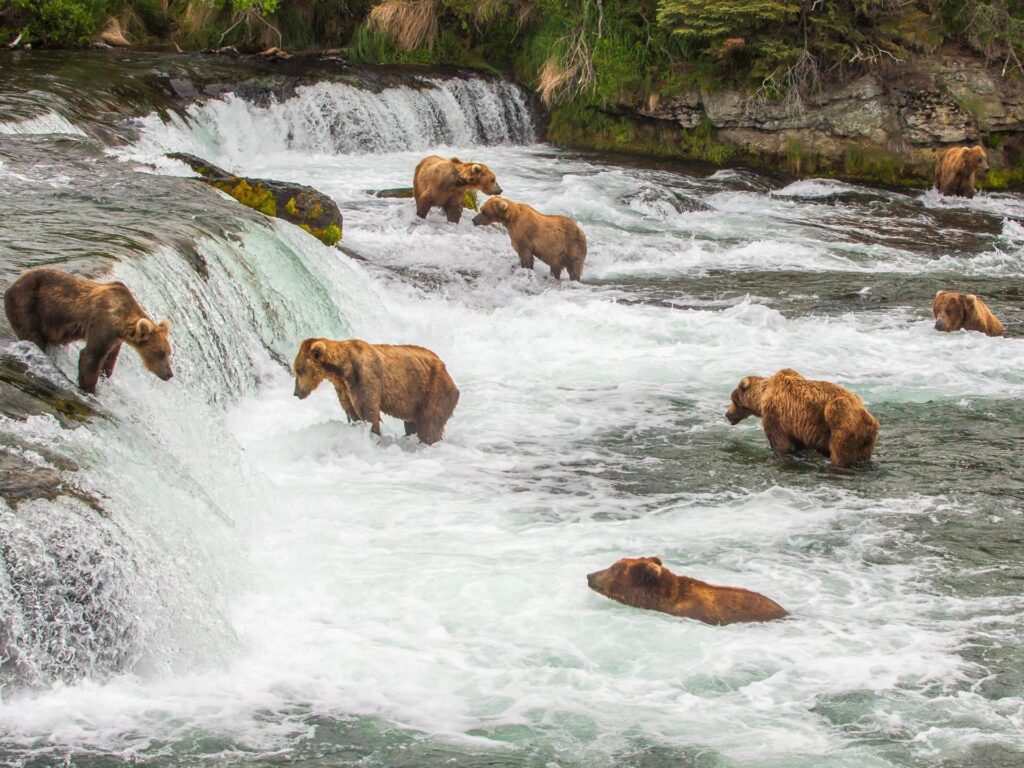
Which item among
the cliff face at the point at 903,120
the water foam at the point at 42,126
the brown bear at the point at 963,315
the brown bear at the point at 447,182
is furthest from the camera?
the cliff face at the point at 903,120

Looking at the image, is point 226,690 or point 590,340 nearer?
point 226,690

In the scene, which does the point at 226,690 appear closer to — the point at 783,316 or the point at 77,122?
the point at 783,316

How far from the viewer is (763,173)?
2098cm

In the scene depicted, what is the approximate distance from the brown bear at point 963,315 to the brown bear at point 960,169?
819cm

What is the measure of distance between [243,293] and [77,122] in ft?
23.5

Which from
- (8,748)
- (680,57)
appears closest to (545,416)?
(8,748)

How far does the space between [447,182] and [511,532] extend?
8120 millimetres

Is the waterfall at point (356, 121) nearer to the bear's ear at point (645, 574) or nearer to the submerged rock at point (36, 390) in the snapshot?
the submerged rock at point (36, 390)

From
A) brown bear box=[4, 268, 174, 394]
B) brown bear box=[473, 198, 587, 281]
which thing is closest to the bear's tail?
brown bear box=[4, 268, 174, 394]

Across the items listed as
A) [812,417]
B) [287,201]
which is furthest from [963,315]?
[287,201]

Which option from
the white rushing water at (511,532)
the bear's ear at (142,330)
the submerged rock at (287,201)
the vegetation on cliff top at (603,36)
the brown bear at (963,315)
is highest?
the vegetation on cliff top at (603,36)

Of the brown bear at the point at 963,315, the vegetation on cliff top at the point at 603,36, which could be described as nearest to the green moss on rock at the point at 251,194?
the brown bear at the point at 963,315

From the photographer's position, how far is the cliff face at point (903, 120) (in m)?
20.7

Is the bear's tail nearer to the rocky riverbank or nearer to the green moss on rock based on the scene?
the green moss on rock
